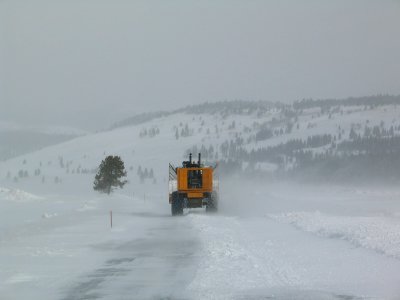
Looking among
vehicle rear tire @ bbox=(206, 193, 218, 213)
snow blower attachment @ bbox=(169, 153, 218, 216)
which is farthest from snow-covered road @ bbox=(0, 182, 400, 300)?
vehicle rear tire @ bbox=(206, 193, 218, 213)

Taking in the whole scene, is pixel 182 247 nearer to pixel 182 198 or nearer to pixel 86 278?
pixel 86 278

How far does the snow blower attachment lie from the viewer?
43.2 m

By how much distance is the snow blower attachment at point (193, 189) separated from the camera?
43250mm

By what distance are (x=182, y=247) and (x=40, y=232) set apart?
8.19 metres

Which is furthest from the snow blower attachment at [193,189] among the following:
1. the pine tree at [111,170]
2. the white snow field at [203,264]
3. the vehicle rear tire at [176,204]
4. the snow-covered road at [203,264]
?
the pine tree at [111,170]

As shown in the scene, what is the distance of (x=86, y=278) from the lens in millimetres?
14688

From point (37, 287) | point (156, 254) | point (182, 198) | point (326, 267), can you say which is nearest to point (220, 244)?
point (156, 254)

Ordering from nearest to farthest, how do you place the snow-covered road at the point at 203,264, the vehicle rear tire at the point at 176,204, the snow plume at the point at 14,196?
the snow-covered road at the point at 203,264 → the vehicle rear tire at the point at 176,204 → the snow plume at the point at 14,196

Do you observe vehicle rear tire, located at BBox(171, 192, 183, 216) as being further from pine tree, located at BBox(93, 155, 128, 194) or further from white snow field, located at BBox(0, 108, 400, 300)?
pine tree, located at BBox(93, 155, 128, 194)

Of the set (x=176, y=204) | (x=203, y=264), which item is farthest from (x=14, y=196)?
(x=203, y=264)

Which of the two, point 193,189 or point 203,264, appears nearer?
point 203,264

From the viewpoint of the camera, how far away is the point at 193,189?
43531 millimetres

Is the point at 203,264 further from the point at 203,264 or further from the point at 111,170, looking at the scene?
the point at 111,170

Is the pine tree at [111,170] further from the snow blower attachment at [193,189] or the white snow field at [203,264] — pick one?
the white snow field at [203,264]
